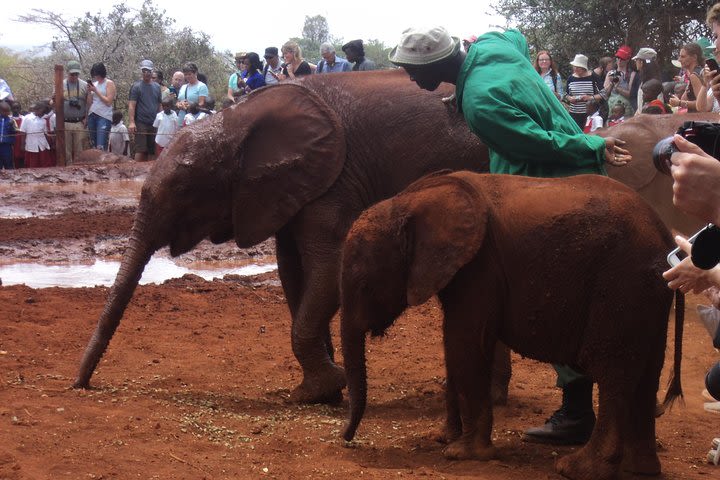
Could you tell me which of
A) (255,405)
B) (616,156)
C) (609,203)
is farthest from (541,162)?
(255,405)

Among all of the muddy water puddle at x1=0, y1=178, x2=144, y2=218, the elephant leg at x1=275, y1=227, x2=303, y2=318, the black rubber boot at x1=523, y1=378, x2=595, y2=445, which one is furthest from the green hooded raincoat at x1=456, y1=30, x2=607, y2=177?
the muddy water puddle at x1=0, y1=178, x2=144, y2=218

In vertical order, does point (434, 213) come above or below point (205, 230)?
above

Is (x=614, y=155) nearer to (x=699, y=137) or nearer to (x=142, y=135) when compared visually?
(x=699, y=137)

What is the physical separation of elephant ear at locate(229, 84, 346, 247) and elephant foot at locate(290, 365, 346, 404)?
94 centimetres

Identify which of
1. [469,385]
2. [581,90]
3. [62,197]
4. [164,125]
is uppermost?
[581,90]

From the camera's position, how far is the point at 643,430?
211 inches

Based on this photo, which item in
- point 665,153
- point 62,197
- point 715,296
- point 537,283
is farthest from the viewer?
point 62,197

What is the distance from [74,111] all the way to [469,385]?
58.0 feet

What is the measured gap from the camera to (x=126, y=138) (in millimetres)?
23109

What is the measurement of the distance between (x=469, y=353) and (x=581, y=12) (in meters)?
19.1

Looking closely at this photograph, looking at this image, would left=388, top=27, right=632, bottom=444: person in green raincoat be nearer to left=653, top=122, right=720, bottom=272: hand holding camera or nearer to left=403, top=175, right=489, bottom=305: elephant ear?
left=403, top=175, right=489, bottom=305: elephant ear

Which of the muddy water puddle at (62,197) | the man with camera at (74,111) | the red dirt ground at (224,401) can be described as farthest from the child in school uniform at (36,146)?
the red dirt ground at (224,401)

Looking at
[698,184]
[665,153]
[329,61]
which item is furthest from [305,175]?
[329,61]

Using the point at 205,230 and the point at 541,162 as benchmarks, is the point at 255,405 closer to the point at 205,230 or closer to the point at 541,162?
the point at 205,230
